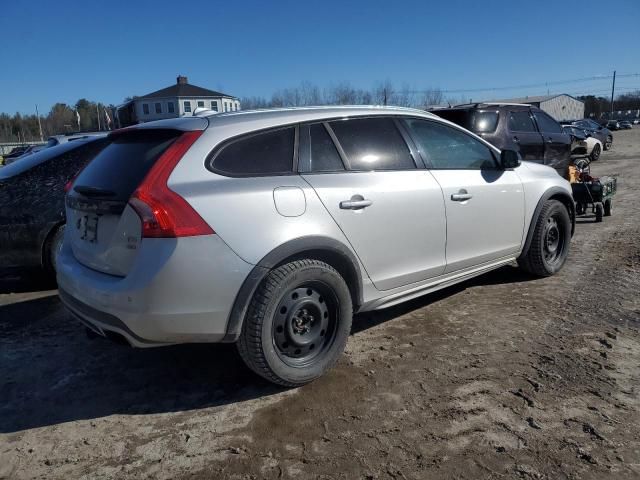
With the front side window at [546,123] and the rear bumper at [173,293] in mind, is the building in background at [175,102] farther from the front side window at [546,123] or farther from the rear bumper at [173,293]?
the rear bumper at [173,293]

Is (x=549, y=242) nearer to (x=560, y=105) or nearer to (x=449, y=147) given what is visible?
(x=449, y=147)

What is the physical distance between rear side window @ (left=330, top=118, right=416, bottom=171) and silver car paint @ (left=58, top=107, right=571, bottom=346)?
8 centimetres

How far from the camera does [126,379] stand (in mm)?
3400

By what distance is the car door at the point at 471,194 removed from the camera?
3.98 meters

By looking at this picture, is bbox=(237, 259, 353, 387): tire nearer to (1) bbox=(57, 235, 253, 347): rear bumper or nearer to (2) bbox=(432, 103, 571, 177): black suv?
(1) bbox=(57, 235, 253, 347): rear bumper

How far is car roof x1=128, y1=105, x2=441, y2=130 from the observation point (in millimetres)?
3080

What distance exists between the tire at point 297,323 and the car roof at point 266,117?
925 millimetres

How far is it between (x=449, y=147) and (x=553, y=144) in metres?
6.51

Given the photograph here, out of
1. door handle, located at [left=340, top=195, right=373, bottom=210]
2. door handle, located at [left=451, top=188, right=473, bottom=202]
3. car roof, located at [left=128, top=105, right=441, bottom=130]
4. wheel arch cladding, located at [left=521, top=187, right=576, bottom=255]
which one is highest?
car roof, located at [left=128, top=105, right=441, bottom=130]

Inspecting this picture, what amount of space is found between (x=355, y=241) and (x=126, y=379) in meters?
1.81

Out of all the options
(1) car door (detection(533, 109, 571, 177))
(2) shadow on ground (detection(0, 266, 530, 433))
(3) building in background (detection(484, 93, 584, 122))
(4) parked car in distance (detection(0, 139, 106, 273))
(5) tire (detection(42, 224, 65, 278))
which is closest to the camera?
(2) shadow on ground (detection(0, 266, 530, 433))

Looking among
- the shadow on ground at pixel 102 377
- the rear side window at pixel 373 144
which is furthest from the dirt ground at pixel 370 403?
the rear side window at pixel 373 144

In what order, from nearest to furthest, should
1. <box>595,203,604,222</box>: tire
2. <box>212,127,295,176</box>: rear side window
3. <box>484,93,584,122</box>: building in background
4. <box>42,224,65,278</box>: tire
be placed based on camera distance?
<box>212,127,295,176</box>: rear side window
<box>42,224,65,278</box>: tire
<box>595,203,604,222</box>: tire
<box>484,93,584,122</box>: building in background

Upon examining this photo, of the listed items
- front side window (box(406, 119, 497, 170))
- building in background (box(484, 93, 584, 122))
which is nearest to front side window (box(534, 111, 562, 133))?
front side window (box(406, 119, 497, 170))
